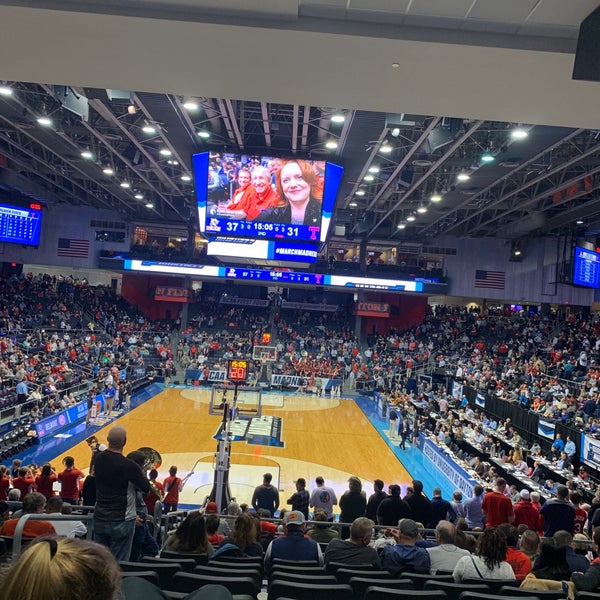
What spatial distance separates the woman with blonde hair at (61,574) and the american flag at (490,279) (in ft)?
119

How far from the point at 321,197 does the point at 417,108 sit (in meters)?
11.5

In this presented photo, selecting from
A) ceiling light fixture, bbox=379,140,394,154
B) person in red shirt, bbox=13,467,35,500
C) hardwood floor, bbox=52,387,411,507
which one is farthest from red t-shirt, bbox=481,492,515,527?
ceiling light fixture, bbox=379,140,394,154

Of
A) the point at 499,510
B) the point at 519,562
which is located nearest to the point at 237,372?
the point at 499,510

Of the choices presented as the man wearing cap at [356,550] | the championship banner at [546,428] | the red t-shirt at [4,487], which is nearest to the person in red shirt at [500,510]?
the man wearing cap at [356,550]

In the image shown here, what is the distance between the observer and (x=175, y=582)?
2.96 m

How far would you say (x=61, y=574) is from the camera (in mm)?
1010

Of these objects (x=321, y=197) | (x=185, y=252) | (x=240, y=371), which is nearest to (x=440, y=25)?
(x=240, y=371)

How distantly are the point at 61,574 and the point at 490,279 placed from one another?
36.6m

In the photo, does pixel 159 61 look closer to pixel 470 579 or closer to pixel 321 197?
pixel 470 579

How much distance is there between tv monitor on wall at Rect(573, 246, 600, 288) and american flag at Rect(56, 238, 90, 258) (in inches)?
1105

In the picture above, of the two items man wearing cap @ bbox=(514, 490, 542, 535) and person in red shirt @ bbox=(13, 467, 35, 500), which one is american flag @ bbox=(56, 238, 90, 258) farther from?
man wearing cap @ bbox=(514, 490, 542, 535)

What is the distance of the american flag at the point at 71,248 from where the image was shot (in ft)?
114

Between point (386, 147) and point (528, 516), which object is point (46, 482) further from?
point (386, 147)

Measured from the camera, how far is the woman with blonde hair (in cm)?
99
